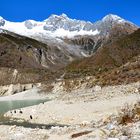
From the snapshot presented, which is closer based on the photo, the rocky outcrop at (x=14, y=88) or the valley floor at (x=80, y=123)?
the valley floor at (x=80, y=123)

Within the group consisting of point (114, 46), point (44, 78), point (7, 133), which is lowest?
point (7, 133)

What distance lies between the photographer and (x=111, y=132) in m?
16.8

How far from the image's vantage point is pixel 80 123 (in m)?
30.8

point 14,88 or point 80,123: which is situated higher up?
point 14,88

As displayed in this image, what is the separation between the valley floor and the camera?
1713 cm

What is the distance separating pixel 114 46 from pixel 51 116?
157 meters

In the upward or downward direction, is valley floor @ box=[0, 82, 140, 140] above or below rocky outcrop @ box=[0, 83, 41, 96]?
below

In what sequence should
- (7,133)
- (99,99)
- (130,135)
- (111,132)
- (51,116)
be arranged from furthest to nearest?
1. (99,99)
2. (51,116)
3. (7,133)
4. (111,132)
5. (130,135)

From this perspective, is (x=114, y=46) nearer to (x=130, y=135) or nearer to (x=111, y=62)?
(x=111, y=62)

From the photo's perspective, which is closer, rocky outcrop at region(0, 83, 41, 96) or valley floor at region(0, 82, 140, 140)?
valley floor at region(0, 82, 140, 140)

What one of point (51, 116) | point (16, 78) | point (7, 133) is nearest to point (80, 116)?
point (51, 116)

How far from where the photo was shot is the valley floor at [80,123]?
17.1 meters

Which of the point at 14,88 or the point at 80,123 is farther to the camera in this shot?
the point at 14,88

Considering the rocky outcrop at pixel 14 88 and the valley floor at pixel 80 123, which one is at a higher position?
the rocky outcrop at pixel 14 88
